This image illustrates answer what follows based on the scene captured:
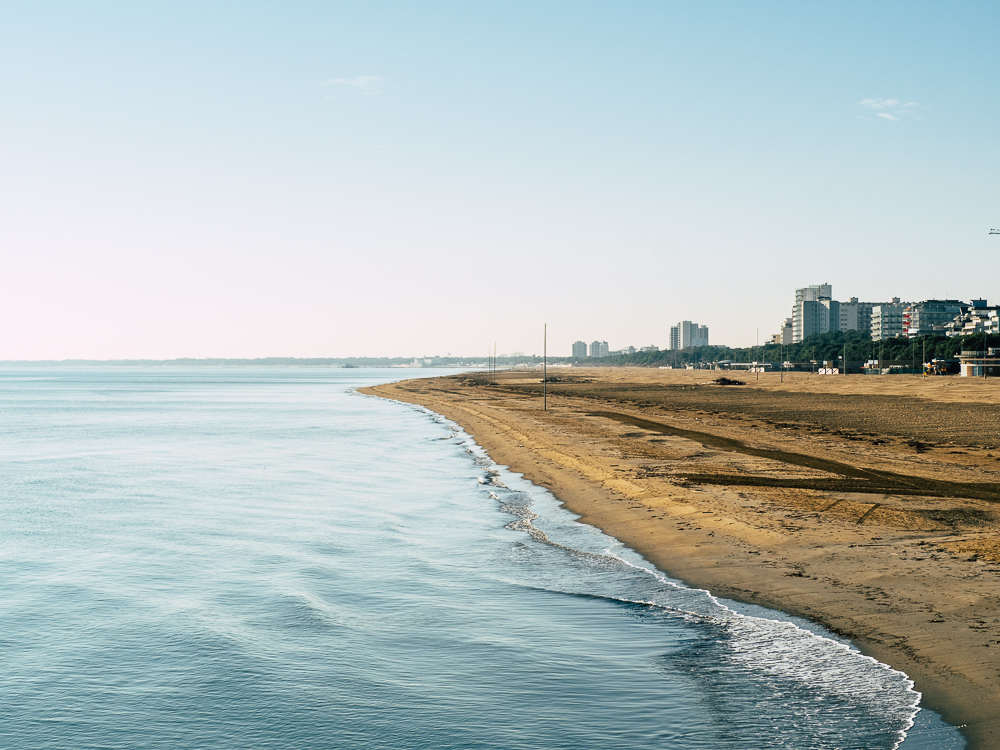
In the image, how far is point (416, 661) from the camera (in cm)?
1004

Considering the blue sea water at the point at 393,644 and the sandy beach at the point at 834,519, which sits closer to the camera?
the blue sea water at the point at 393,644

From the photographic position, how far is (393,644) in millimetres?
10695

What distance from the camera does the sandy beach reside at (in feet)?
31.9

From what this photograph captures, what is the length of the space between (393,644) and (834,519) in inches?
409

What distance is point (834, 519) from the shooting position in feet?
55.4

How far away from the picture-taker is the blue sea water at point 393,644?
8.07 m

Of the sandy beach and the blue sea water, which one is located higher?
the sandy beach

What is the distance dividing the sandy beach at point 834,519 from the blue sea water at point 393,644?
0.72 metres

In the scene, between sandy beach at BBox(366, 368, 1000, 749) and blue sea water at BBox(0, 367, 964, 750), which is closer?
blue sea water at BBox(0, 367, 964, 750)

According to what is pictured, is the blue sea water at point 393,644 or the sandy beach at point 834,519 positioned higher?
the sandy beach at point 834,519

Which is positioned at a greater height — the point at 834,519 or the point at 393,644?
the point at 834,519

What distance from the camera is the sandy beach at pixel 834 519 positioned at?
31.9 feet

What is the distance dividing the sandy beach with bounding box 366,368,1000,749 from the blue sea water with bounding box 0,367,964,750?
716 millimetres

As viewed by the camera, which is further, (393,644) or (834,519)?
(834,519)
